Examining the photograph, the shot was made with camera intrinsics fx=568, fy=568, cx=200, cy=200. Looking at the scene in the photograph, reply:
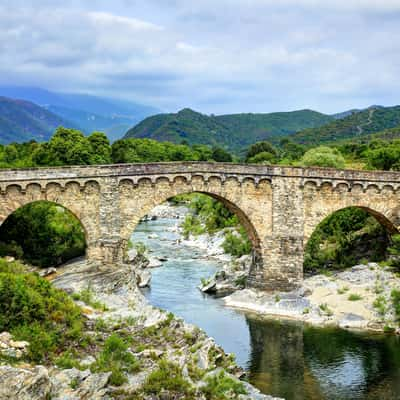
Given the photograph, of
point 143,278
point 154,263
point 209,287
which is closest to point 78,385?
point 209,287

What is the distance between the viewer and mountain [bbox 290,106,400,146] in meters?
117

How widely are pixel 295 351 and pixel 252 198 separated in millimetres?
9976

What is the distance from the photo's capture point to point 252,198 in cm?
3353

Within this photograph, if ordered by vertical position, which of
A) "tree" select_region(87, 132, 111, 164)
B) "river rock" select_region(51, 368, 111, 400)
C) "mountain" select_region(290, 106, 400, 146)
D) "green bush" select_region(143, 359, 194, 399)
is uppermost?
"mountain" select_region(290, 106, 400, 146)

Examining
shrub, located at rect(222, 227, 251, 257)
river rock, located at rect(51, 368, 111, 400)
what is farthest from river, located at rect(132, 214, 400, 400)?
river rock, located at rect(51, 368, 111, 400)

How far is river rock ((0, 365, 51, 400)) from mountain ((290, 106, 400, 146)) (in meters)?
101

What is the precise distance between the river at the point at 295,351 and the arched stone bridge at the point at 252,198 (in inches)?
173

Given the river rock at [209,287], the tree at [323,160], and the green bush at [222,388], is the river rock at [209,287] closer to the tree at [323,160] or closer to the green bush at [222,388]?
the green bush at [222,388]

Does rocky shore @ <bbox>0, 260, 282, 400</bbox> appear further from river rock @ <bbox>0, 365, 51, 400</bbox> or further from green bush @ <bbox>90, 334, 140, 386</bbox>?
green bush @ <bbox>90, 334, 140, 386</bbox>

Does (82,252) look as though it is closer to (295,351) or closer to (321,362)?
(295,351)

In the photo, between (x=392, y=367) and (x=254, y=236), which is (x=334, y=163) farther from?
(x=392, y=367)

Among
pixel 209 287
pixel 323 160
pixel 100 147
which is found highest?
pixel 100 147

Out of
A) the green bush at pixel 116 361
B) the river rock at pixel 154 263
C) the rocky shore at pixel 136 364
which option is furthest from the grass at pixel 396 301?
the river rock at pixel 154 263

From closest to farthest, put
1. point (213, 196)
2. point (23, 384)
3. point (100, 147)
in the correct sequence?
point (23, 384) < point (213, 196) < point (100, 147)
